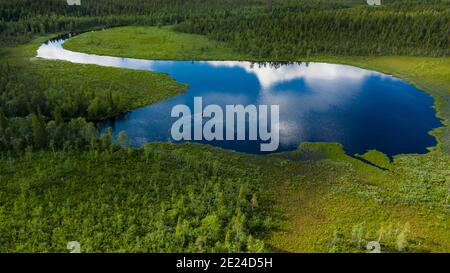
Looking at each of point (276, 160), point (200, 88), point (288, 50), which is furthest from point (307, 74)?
point (276, 160)

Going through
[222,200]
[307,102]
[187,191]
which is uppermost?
[307,102]

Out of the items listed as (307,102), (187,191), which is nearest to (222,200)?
(187,191)

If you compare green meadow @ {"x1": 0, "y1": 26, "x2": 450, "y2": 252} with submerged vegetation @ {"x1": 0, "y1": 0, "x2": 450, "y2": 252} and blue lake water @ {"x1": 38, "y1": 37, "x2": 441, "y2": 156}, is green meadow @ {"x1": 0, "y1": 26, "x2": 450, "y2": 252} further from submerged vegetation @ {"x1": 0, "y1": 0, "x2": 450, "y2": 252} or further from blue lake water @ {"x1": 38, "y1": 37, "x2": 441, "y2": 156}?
blue lake water @ {"x1": 38, "y1": 37, "x2": 441, "y2": 156}

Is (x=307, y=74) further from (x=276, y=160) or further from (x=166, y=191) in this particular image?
(x=166, y=191)

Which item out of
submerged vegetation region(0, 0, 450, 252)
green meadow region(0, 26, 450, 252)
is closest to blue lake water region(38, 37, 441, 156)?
submerged vegetation region(0, 0, 450, 252)

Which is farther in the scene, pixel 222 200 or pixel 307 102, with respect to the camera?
pixel 307 102

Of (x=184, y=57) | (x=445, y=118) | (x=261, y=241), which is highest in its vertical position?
(x=184, y=57)

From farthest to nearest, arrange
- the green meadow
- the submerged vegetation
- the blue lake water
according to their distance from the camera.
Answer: the blue lake water
the submerged vegetation
the green meadow

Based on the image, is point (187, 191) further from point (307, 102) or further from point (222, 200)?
point (307, 102)
